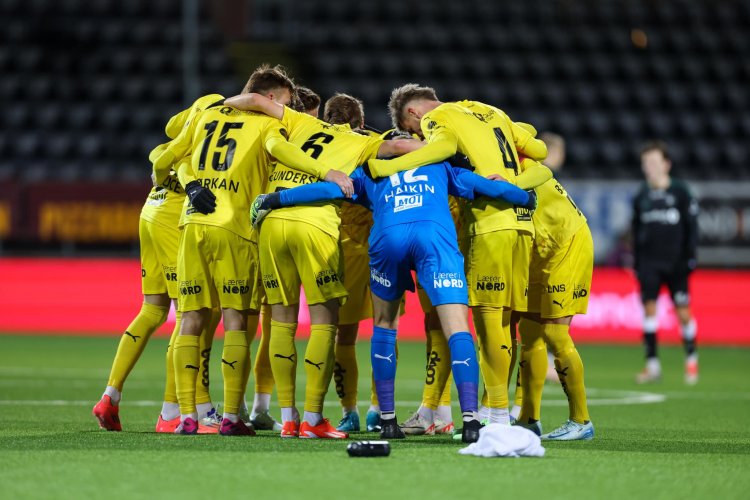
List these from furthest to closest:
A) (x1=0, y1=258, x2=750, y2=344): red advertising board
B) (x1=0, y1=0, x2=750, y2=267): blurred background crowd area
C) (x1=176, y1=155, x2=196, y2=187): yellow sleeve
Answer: (x1=0, y1=0, x2=750, y2=267): blurred background crowd area, (x1=0, y1=258, x2=750, y2=344): red advertising board, (x1=176, y1=155, x2=196, y2=187): yellow sleeve

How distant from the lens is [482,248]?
22.5 ft

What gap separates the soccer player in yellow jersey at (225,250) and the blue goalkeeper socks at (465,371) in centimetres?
136

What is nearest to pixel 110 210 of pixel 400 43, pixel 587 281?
pixel 400 43

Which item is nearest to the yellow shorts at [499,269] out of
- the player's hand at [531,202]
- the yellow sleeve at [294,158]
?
the player's hand at [531,202]

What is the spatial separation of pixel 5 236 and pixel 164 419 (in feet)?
36.7

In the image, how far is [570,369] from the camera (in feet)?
23.3

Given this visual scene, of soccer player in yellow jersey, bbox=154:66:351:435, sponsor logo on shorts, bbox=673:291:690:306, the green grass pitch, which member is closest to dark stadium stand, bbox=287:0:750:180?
sponsor logo on shorts, bbox=673:291:690:306

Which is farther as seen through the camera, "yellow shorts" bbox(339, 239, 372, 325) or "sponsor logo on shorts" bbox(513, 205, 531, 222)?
"yellow shorts" bbox(339, 239, 372, 325)

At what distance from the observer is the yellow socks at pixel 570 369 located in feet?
23.4

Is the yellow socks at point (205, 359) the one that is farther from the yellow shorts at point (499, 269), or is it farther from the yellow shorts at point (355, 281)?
the yellow shorts at point (499, 269)

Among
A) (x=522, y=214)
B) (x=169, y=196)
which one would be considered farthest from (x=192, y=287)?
(x=522, y=214)

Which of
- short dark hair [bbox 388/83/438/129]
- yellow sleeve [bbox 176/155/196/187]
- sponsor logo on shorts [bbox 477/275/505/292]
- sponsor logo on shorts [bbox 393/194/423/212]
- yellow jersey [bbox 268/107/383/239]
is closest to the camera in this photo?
sponsor logo on shorts [bbox 393/194/423/212]

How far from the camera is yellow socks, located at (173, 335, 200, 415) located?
7.10 meters

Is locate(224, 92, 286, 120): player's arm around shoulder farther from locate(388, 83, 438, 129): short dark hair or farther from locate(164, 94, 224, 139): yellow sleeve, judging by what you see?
locate(388, 83, 438, 129): short dark hair
